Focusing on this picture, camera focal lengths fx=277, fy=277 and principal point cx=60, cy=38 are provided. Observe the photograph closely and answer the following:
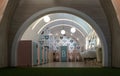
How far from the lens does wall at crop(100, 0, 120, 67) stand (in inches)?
416

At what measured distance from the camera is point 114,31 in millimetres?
11039

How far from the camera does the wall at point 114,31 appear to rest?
416 inches

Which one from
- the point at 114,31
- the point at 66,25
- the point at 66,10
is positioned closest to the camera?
the point at 114,31

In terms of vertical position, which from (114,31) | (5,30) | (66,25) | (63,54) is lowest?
(63,54)

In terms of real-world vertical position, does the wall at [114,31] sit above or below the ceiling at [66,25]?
below

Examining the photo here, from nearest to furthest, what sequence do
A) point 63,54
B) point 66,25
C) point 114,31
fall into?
point 114,31, point 66,25, point 63,54

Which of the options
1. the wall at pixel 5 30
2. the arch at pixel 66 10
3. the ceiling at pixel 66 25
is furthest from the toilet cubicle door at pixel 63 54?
the wall at pixel 5 30

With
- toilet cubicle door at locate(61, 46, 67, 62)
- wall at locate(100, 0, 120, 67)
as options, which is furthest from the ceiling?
wall at locate(100, 0, 120, 67)

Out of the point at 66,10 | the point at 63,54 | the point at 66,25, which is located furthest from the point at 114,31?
the point at 63,54

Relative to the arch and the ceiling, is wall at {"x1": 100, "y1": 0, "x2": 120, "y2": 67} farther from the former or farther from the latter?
the ceiling

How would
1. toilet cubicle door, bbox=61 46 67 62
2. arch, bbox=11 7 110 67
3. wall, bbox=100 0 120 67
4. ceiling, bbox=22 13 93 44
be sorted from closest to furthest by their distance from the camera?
wall, bbox=100 0 120 67
arch, bbox=11 7 110 67
ceiling, bbox=22 13 93 44
toilet cubicle door, bbox=61 46 67 62

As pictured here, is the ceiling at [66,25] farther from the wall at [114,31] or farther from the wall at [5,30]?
the wall at [114,31]

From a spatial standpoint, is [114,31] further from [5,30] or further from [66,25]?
[66,25]

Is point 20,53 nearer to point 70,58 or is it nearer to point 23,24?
point 23,24
